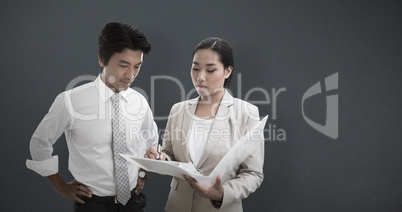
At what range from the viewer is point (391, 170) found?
255 cm

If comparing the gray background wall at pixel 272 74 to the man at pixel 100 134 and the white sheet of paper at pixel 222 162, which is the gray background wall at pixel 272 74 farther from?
the white sheet of paper at pixel 222 162

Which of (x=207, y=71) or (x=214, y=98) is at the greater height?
(x=207, y=71)

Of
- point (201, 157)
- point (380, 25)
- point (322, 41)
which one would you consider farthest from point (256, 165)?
point (380, 25)

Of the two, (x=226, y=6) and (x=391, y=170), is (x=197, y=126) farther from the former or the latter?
(x=391, y=170)

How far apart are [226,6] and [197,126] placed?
4.16 ft

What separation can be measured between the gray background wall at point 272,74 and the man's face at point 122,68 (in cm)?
96

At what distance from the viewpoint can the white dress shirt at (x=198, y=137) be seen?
5.49 feet

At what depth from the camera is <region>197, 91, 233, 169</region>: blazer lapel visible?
165 centimetres

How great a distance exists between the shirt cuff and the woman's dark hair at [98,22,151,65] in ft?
1.90

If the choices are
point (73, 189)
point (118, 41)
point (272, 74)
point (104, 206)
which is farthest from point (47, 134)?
point (272, 74)

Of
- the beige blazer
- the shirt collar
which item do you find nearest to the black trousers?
the beige blazer

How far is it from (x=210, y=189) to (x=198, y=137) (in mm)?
320

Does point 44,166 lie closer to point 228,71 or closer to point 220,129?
point 220,129

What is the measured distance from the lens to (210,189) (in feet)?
4.87
